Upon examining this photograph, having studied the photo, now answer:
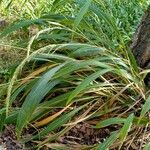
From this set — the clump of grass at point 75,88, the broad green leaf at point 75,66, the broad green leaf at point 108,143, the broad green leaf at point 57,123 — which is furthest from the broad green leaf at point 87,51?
the broad green leaf at point 108,143

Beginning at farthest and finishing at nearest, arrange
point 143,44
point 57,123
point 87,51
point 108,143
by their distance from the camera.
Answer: point 143,44, point 87,51, point 57,123, point 108,143

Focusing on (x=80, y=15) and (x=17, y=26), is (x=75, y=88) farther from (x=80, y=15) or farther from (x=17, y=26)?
(x=17, y=26)

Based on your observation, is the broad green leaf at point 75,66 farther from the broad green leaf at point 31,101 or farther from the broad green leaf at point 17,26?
the broad green leaf at point 17,26

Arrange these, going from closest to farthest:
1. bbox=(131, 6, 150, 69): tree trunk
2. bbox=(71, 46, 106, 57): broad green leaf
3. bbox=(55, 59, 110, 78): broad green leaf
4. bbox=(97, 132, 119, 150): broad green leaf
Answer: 1. bbox=(97, 132, 119, 150): broad green leaf
2. bbox=(55, 59, 110, 78): broad green leaf
3. bbox=(71, 46, 106, 57): broad green leaf
4. bbox=(131, 6, 150, 69): tree trunk

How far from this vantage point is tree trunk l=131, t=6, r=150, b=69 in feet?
9.36

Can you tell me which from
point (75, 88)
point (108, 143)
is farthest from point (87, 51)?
point (108, 143)

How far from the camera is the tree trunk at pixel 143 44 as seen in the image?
2852 millimetres

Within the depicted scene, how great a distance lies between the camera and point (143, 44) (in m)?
2.90

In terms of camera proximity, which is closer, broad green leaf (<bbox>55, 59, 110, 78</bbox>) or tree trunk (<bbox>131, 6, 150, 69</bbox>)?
broad green leaf (<bbox>55, 59, 110, 78</bbox>)

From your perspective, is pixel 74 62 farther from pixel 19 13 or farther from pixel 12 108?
pixel 19 13

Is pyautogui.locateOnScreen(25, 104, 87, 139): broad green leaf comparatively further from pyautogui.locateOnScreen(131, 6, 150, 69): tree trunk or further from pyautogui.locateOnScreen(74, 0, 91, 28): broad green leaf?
pyautogui.locateOnScreen(131, 6, 150, 69): tree trunk

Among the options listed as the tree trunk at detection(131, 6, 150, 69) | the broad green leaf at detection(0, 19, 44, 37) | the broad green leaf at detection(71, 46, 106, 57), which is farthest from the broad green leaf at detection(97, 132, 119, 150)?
the broad green leaf at detection(0, 19, 44, 37)

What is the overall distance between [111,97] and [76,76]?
22cm

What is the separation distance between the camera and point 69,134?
8.25 feet
